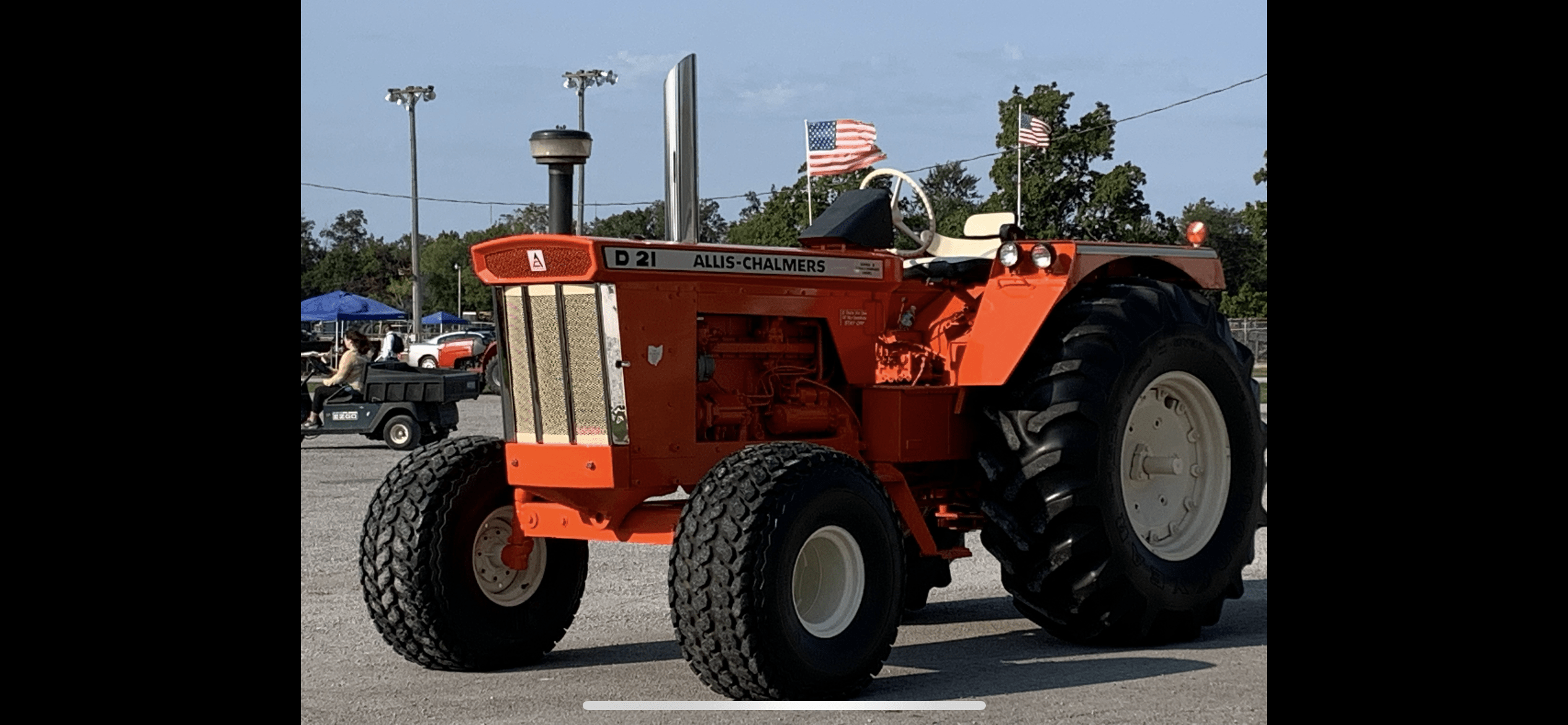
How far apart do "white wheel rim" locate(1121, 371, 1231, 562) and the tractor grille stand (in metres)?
2.50

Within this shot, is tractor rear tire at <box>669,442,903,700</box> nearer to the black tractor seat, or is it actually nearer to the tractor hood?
the tractor hood

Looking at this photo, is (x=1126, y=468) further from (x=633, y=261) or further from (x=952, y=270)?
(x=633, y=261)

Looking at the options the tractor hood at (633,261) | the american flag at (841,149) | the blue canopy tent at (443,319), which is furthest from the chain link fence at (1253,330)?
the tractor hood at (633,261)

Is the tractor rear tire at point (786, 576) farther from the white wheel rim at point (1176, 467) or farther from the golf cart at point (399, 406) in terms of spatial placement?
the golf cart at point (399, 406)

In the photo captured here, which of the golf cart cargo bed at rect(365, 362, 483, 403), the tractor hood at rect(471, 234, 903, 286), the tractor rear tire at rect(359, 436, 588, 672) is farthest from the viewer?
the golf cart cargo bed at rect(365, 362, 483, 403)

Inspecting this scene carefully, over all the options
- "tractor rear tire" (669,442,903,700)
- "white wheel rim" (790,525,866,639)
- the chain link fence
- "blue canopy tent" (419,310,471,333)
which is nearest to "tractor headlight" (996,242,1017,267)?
"tractor rear tire" (669,442,903,700)

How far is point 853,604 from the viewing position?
6.42 meters

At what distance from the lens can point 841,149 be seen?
1091 centimetres

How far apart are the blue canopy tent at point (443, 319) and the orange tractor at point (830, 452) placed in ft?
164

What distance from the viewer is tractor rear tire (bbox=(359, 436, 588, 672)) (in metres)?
6.86

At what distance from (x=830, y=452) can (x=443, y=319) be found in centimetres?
5465

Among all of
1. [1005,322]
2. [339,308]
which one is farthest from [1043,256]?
[339,308]

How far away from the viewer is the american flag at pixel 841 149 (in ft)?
35.5

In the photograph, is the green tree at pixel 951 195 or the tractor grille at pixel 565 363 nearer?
the tractor grille at pixel 565 363
